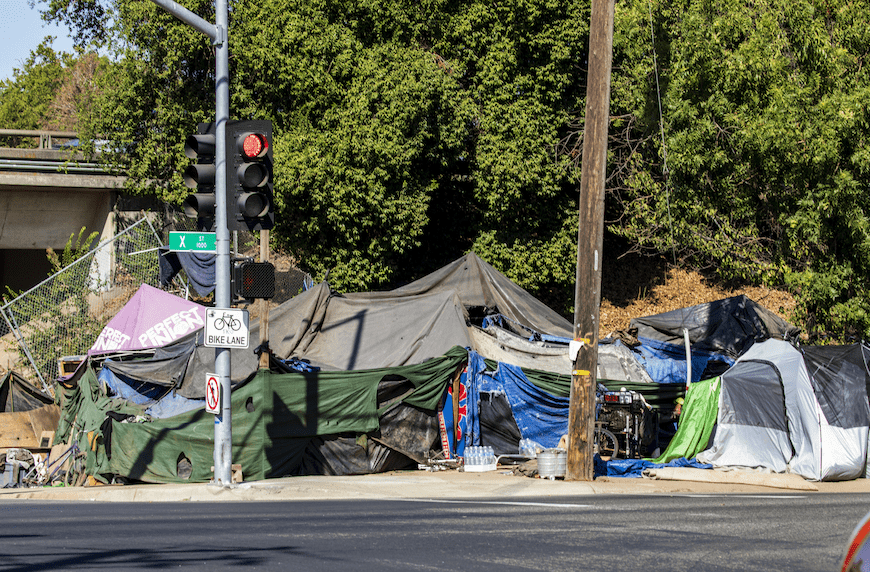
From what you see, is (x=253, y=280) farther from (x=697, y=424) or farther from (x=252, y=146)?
(x=697, y=424)

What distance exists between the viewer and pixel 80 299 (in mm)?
Result: 24422

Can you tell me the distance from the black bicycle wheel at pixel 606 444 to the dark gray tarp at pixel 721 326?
4.85 meters

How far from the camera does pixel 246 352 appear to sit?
59.2 feet

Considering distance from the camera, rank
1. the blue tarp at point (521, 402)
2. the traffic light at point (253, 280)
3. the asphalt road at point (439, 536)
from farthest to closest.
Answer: the blue tarp at point (521, 402), the traffic light at point (253, 280), the asphalt road at point (439, 536)

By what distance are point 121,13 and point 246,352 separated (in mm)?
13822

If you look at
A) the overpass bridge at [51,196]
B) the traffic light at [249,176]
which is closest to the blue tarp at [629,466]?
the traffic light at [249,176]

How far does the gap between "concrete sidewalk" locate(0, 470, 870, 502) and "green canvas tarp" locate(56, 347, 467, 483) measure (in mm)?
695

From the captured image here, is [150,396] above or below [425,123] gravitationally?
below

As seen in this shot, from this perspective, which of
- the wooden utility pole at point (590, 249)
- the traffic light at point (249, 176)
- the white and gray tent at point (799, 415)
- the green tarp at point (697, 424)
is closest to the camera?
the traffic light at point (249, 176)

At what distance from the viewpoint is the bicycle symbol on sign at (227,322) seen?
12.4 metres

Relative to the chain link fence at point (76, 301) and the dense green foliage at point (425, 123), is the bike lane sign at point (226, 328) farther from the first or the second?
the chain link fence at point (76, 301)

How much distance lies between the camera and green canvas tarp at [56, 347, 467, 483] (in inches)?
584

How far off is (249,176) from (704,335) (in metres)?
13.8

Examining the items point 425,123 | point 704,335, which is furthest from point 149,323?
point 704,335
